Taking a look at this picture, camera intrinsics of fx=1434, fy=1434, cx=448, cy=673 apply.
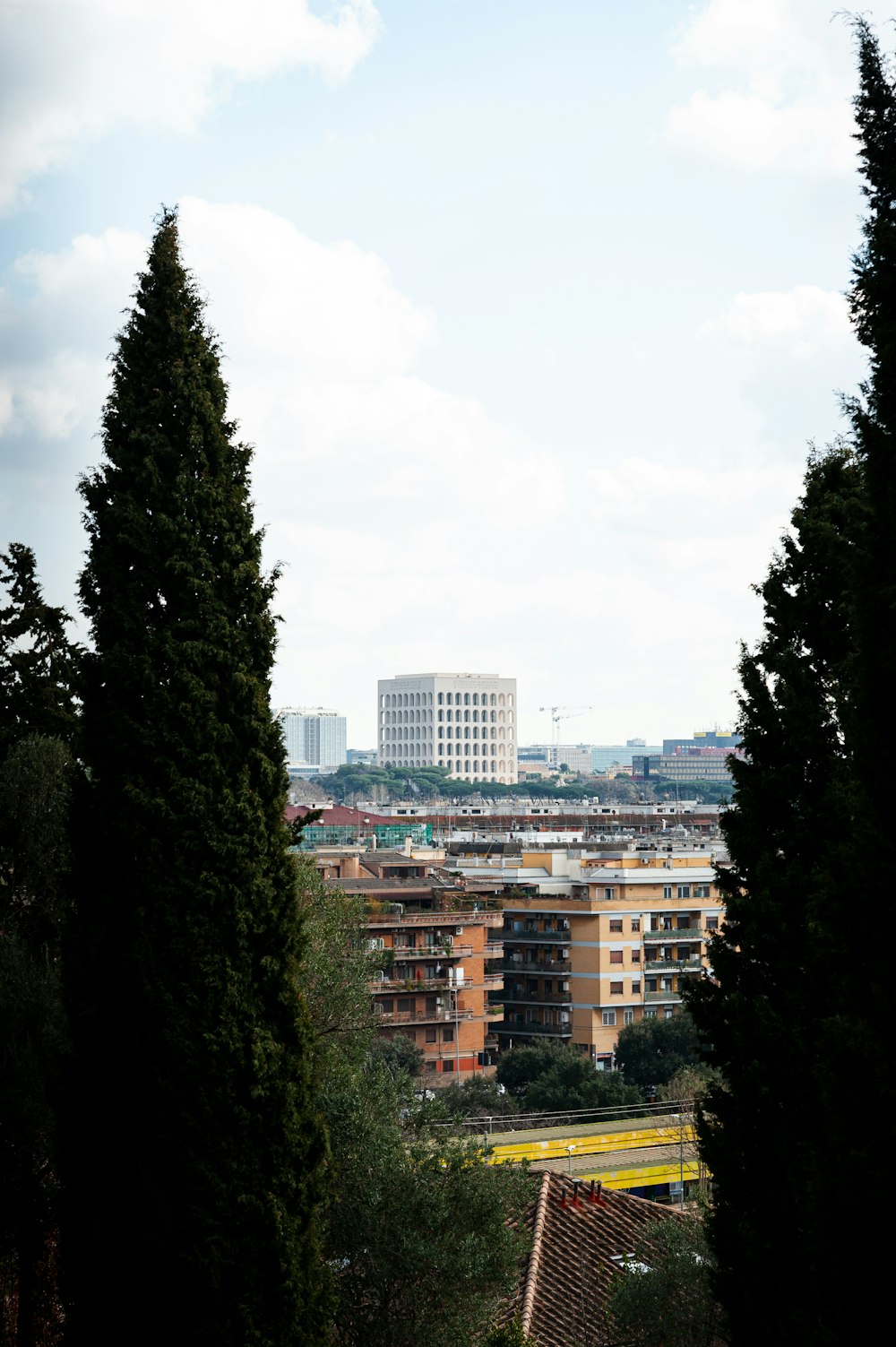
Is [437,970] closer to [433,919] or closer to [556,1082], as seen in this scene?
[433,919]

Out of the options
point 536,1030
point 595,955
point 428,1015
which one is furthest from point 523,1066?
point 595,955

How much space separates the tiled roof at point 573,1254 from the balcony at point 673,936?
30.0m

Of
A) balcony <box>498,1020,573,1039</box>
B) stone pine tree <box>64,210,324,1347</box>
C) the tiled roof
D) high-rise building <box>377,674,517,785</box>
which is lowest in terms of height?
balcony <box>498,1020,573,1039</box>

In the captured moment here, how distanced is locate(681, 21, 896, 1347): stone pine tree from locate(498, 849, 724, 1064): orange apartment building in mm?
39893

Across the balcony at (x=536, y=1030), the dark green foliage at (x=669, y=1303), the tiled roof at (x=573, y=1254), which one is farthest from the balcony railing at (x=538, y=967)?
the dark green foliage at (x=669, y=1303)

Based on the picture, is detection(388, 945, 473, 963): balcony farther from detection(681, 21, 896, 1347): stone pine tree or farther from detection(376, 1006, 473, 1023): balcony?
detection(681, 21, 896, 1347): stone pine tree

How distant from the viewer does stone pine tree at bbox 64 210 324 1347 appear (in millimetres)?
10125

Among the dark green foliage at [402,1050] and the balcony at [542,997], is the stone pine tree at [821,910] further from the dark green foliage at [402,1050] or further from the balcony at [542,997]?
the balcony at [542,997]

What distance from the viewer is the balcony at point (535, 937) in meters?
50.0

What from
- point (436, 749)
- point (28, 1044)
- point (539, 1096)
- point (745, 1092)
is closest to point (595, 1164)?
point (539, 1096)

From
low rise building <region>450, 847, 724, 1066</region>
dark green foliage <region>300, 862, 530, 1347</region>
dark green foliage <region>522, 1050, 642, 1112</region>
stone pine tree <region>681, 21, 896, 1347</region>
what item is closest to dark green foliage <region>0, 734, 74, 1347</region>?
dark green foliage <region>300, 862, 530, 1347</region>

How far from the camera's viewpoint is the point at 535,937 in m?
50.4

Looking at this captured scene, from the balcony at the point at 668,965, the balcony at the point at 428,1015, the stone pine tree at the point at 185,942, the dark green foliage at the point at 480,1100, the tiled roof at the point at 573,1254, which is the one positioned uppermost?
the stone pine tree at the point at 185,942

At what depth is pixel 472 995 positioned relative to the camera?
151ft
